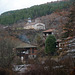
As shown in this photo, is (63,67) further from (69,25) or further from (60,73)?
(69,25)

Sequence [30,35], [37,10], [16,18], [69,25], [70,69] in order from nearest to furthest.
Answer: [70,69] → [69,25] → [30,35] → [16,18] → [37,10]

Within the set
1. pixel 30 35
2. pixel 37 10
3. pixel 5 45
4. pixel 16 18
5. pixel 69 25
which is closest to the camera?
pixel 69 25

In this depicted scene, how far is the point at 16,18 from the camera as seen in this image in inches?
3140

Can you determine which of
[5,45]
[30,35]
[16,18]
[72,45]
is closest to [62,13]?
[72,45]

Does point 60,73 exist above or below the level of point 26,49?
above

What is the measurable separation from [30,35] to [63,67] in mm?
38862

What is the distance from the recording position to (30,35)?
157ft

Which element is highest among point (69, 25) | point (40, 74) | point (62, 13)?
point (62, 13)

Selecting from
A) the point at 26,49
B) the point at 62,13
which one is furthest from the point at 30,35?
the point at 62,13

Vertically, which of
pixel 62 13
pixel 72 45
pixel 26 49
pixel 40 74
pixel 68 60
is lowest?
pixel 26 49

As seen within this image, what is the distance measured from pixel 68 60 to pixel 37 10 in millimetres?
79213

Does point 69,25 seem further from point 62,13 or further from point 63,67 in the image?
point 63,67

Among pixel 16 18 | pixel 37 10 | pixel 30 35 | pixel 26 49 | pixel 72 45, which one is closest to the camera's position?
pixel 72 45

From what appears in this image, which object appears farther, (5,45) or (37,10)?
(37,10)
